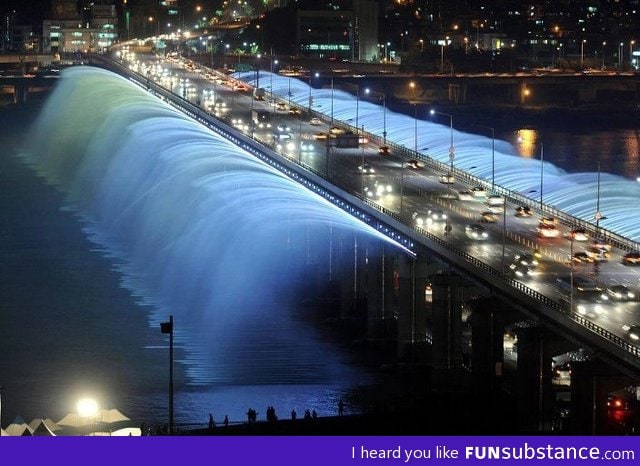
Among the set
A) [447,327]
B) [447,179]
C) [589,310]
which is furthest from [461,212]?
[589,310]

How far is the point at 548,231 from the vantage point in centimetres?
4212

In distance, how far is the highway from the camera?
3381 cm

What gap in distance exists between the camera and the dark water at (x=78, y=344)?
33.2 m

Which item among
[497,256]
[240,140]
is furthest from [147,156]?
[497,256]

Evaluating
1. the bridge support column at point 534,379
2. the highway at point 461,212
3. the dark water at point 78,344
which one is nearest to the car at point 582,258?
the highway at point 461,212

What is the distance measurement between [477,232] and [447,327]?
14.9ft

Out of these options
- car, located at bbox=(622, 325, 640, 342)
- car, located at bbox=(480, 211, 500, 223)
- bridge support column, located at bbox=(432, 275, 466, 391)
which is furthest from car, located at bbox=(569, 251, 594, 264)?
car, located at bbox=(622, 325, 640, 342)

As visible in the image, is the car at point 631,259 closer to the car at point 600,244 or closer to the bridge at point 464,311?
the car at point 600,244

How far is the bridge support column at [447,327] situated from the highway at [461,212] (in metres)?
1.00

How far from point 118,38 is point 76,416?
444 ft

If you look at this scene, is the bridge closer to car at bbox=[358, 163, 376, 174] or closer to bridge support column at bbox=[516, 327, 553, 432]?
bridge support column at bbox=[516, 327, 553, 432]

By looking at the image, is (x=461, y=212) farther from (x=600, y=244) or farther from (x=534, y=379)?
(x=534, y=379)

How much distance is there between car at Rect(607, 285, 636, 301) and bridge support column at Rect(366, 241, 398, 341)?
31.8ft

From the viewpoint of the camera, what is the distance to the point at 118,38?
162 meters
